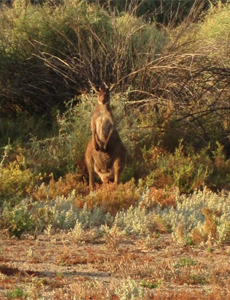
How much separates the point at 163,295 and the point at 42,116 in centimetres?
904

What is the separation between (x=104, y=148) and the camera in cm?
1091

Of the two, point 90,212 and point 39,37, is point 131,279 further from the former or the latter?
point 39,37

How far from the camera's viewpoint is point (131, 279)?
18.6 ft

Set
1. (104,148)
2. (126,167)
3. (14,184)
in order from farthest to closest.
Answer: (126,167) → (104,148) → (14,184)

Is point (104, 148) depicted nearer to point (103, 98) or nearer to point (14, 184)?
point (103, 98)

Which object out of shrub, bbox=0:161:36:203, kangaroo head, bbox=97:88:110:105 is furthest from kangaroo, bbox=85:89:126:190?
shrub, bbox=0:161:36:203

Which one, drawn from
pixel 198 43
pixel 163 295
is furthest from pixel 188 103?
pixel 163 295

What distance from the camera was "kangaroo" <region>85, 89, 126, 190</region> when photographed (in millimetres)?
10859

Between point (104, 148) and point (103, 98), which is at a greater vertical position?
point (103, 98)

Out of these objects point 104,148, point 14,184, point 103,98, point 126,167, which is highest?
point 103,98

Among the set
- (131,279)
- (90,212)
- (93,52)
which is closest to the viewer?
(131,279)

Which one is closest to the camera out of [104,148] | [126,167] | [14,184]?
[14,184]

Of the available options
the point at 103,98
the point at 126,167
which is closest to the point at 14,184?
the point at 103,98

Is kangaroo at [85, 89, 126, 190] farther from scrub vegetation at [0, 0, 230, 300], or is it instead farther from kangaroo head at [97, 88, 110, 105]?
scrub vegetation at [0, 0, 230, 300]
